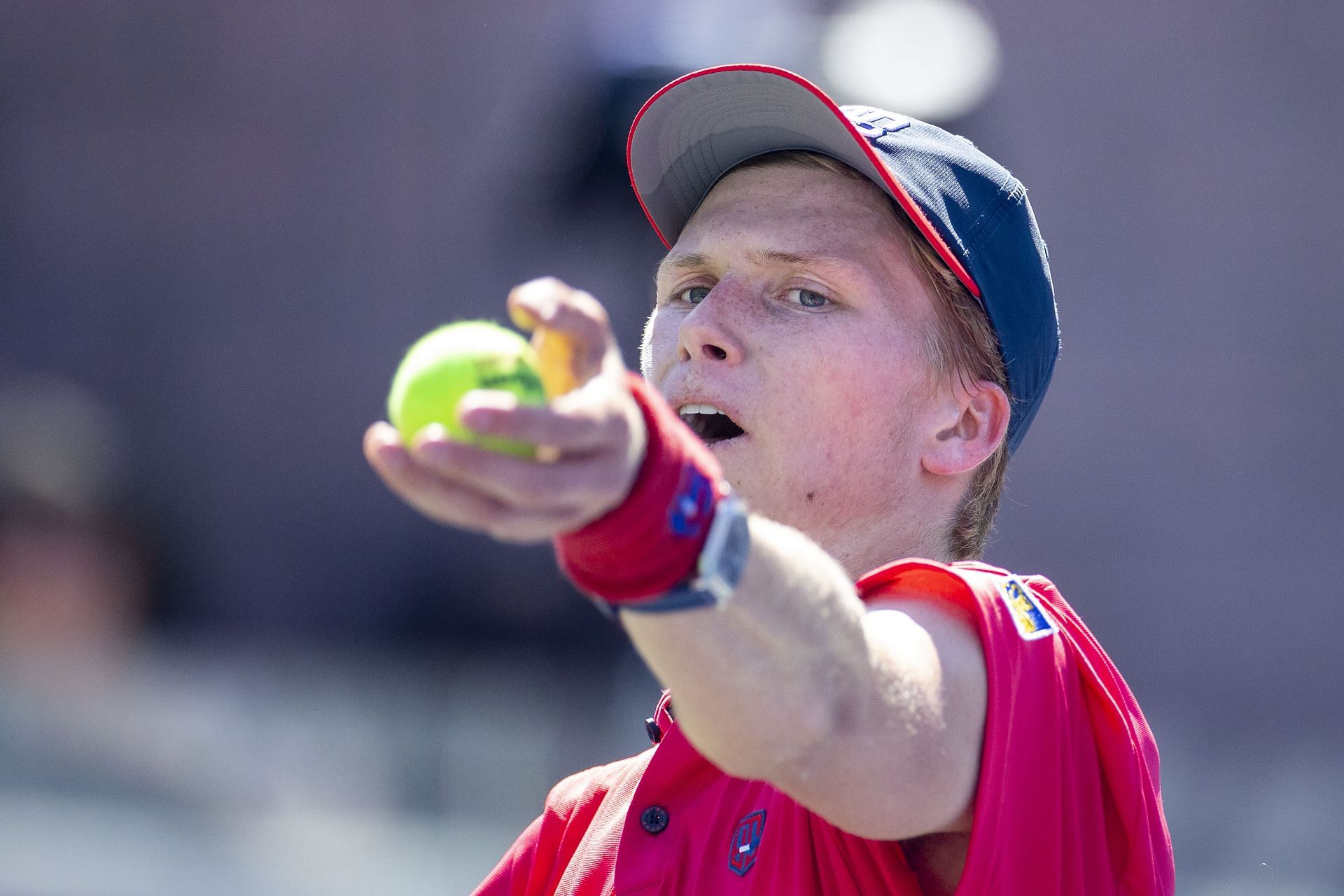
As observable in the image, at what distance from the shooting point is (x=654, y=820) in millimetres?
1855

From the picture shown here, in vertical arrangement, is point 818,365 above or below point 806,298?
below

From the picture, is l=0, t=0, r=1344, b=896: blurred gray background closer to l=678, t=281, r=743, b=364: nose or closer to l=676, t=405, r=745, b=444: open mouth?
l=676, t=405, r=745, b=444: open mouth

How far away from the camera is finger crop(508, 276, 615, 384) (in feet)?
3.77

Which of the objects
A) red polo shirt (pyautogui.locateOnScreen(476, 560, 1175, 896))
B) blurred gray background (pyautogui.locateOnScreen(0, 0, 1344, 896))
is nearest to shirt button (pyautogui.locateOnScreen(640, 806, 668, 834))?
red polo shirt (pyautogui.locateOnScreen(476, 560, 1175, 896))

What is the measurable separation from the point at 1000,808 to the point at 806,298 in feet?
2.80

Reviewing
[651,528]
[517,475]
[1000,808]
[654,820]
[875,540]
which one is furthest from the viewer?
[875,540]

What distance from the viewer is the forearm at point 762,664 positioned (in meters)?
1.23

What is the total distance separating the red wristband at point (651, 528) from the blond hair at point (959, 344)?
0.92 meters

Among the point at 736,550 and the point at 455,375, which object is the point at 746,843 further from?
the point at 455,375

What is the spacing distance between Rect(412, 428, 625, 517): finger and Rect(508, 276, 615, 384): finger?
0.10 meters

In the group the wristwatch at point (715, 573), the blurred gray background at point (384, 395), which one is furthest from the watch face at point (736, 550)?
the blurred gray background at point (384, 395)

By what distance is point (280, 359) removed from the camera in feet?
27.1

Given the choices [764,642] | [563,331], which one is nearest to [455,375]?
[563,331]

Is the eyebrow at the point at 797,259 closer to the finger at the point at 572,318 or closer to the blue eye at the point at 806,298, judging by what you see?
the blue eye at the point at 806,298
